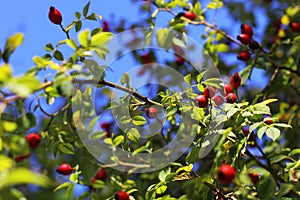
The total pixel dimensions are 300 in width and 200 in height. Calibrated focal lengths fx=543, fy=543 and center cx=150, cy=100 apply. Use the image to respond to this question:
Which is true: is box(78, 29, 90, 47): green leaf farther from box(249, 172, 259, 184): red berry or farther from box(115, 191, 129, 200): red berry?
box(249, 172, 259, 184): red berry

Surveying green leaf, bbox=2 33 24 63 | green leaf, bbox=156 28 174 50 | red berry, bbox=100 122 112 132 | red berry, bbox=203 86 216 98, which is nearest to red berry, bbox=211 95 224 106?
red berry, bbox=203 86 216 98

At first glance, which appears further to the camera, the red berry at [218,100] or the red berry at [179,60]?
the red berry at [179,60]

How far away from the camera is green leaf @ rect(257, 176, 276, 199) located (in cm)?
141

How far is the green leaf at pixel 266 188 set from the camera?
4.63 ft

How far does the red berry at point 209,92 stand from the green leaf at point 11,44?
650 mm

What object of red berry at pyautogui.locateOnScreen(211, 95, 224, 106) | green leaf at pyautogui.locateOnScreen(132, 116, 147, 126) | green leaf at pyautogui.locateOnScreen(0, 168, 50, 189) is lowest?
green leaf at pyautogui.locateOnScreen(0, 168, 50, 189)

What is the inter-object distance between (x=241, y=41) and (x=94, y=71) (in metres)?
0.88

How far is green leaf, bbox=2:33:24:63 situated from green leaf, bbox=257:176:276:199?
714 millimetres

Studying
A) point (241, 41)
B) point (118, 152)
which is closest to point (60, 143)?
point (118, 152)

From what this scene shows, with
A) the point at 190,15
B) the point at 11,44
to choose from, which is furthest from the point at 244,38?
the point at 11,44

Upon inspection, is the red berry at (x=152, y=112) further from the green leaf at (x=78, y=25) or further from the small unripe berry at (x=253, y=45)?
the small unripe berry at (x=253, y=45)

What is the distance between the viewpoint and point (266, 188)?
4.66 feet

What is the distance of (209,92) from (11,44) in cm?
68

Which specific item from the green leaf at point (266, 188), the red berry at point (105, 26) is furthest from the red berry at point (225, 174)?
the red berry at point (105, 26)
